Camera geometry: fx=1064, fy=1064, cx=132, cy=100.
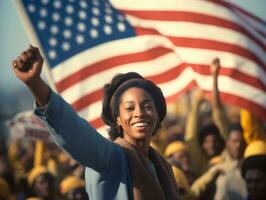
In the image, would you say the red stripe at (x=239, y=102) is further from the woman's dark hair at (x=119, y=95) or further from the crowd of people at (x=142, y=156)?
the woman's dark hair at (x=119, y=95)

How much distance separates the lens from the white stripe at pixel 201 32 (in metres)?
7.50

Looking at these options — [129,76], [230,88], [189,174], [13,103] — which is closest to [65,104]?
[129,76]

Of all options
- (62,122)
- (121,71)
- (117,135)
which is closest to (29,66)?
(62,122)

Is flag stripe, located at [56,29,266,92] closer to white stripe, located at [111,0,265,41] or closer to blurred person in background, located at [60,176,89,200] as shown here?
white stripe, located at [111,0,265,41]

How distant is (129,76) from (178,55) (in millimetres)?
3613

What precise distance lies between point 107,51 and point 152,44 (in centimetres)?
33

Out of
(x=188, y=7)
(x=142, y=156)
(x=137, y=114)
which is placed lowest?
(x=142, y=156)

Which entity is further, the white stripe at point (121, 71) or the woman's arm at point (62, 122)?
the white stripe at point (121, 71)

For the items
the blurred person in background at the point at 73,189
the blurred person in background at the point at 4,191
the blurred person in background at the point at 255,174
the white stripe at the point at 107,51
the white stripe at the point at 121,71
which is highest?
the white stripe at the point at 107,51

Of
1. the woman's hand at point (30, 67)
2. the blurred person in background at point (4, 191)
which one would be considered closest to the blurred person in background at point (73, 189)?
the blurred person in background at point (4, 191)

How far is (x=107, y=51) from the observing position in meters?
7.59

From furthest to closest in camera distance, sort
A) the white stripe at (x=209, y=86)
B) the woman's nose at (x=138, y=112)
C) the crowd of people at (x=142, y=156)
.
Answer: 1. the white stripe at (x=209, y=86)
2. the woman's nose at (x=138, y=112)
3. the crowd of people at (x=142, y=156)

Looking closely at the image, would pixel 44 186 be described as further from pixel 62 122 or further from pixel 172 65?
pixel 62 122

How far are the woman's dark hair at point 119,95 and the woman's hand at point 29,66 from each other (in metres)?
0.58
